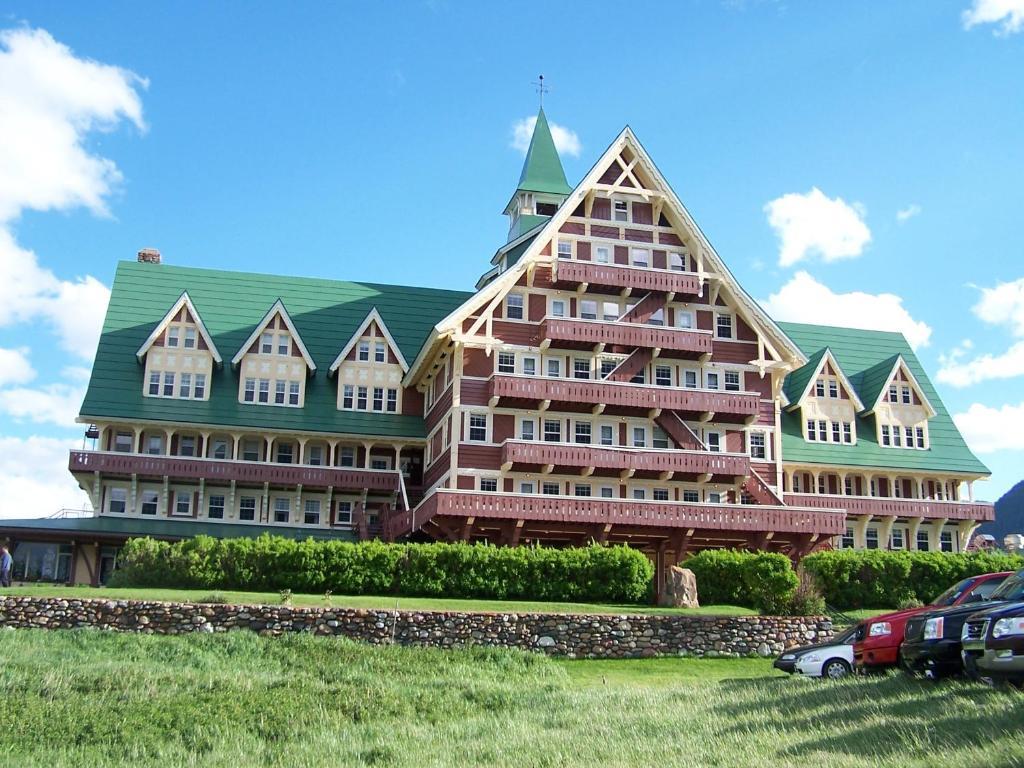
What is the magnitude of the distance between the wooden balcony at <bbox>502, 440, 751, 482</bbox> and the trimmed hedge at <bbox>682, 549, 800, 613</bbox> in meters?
7.74

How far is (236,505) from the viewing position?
58.8 m

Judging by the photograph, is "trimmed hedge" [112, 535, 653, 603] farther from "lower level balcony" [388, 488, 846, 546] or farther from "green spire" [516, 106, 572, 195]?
"green spire" [516, 106, 572, 195]

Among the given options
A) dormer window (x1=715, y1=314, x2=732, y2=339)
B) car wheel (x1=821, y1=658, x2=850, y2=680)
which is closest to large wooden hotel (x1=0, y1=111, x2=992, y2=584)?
dormer window (x1=715, y1=314, x2=732, y2=339)

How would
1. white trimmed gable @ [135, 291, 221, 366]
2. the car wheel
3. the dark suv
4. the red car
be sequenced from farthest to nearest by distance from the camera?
white trimmed gable @ [135, 291, 221, 366], the car wheel, the red car, the dark suv

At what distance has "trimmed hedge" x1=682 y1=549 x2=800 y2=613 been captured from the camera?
43.3 m

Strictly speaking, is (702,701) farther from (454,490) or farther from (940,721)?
(454,490)

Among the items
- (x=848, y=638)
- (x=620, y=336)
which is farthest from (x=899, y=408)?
(x=848, y=638)

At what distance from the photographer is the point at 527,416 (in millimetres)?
54875

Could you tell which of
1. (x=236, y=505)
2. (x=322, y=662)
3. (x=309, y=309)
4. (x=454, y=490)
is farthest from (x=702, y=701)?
(x=309, y=309)

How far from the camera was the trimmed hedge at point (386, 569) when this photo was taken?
137ft

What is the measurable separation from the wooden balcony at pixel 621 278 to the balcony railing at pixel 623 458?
24.8 feet

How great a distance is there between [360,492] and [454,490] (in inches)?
432

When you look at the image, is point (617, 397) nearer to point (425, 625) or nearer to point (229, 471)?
point (229, 471)

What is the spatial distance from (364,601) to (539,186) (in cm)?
3758
